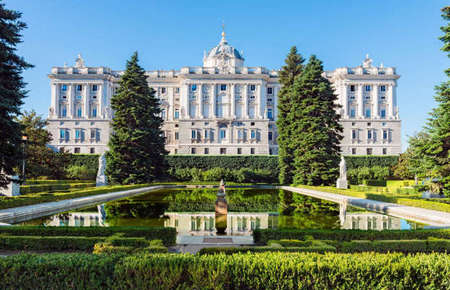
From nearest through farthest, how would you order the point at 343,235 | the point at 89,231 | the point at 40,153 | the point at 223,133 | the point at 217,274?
the point at 217,274 < the point at 343,235 < the point at 89,231 < the point at 40,153 < the point at 223,133

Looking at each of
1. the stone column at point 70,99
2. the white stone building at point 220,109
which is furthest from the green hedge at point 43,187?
the stone column at point 70,99

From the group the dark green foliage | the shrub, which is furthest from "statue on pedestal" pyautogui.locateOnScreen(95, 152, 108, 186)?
the dark green foliage

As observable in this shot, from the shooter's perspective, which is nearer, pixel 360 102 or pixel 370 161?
pixel 370 161

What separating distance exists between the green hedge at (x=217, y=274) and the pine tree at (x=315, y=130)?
23185 mm

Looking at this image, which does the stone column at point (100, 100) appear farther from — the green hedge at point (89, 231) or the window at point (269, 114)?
the green hedge at point (89, 231)

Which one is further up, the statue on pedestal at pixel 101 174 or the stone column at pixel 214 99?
the stone column at pixel 214 99

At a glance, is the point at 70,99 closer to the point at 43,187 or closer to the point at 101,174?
the point at 101,174

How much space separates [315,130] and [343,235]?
21.1m

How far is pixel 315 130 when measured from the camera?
91.5ft

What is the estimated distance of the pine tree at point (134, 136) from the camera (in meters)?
29.2

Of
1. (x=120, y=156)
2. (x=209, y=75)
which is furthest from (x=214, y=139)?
(x=120, y=156)

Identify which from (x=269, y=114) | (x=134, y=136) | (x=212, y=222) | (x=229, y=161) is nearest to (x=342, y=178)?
(x=212, y=222)

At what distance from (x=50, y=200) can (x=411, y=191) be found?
2293 cm

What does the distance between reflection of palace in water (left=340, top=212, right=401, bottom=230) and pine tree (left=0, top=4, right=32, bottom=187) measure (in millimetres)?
13280
